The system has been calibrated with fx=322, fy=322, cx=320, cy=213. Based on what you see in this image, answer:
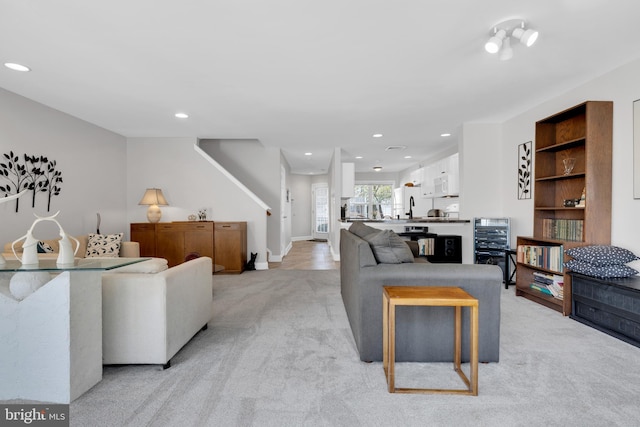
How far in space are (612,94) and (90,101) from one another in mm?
5474

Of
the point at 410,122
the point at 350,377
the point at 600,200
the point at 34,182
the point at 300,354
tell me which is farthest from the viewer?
the point at 410,122

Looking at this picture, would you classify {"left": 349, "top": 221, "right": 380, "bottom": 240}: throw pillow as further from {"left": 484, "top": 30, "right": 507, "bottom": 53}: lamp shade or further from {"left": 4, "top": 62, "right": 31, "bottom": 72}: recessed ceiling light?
{"left": 4, "top": 62, "right": 31, "bottom": 72}: recessed ceiling light

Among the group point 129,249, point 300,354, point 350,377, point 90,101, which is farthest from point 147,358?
point 90,101

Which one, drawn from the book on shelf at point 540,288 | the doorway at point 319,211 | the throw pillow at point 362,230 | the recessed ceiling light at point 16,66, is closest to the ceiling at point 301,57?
the recessed ceiling light at point 16,66

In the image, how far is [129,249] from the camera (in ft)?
14.6

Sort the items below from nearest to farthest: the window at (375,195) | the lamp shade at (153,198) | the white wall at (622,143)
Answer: the white wall at (622,143), the lamp shade at (153,198), the window at (375,195)

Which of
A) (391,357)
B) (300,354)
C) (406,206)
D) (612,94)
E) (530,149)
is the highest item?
(612,94)

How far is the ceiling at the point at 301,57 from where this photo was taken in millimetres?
2096

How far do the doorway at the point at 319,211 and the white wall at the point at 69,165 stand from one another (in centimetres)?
642

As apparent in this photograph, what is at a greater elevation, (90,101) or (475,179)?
(90,101)

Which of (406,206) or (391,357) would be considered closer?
(391,357)

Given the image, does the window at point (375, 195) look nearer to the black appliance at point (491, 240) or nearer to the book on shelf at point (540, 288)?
the black appliance at point (491, 240)

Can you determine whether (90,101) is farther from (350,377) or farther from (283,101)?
(350,377)

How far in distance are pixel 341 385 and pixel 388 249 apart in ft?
3.10
